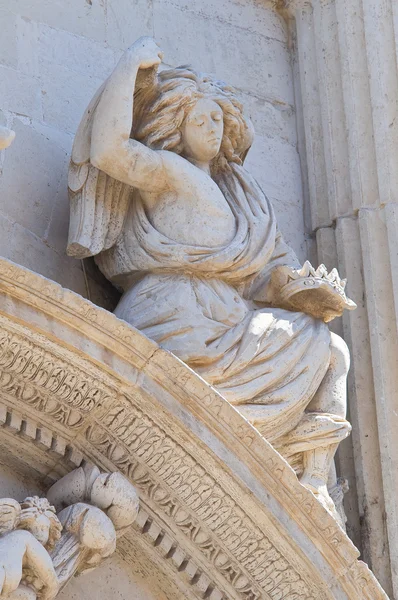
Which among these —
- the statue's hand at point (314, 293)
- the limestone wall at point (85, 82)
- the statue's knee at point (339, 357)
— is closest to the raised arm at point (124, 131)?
the limestone wall at point (85, 82)

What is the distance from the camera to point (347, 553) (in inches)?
196

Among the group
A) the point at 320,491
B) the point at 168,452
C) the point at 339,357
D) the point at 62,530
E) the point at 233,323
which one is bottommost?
the point at 62,530

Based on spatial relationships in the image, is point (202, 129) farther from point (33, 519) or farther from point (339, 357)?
point (33, 519)

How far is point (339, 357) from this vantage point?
17.4 ft

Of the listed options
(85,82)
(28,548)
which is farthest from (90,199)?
(28,548)

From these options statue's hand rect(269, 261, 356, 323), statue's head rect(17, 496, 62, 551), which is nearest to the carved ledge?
statue's head rect(17, 496, 62, 551)

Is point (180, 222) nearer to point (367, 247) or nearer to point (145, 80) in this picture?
point (145, 80)

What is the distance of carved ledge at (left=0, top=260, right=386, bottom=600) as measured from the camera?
480cm

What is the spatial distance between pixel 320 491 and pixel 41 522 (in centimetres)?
82

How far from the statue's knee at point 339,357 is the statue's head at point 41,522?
3.21ft

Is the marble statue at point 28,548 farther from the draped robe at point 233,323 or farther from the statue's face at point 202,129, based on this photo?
the statue's face at point 202,129

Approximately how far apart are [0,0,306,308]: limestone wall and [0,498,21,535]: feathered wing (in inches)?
33.2

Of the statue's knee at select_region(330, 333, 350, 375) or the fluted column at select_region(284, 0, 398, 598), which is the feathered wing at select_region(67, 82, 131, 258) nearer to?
the statue's knee at select_region(330, 333, 350, 375)

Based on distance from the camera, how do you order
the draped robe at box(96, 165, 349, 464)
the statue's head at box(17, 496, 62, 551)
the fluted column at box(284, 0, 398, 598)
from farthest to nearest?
the fluted column at box(284, 0, 398, 598) → the draped robe at box(96, 165, 349, 464) → the statue's head at box(17, 496, 62, 551)
